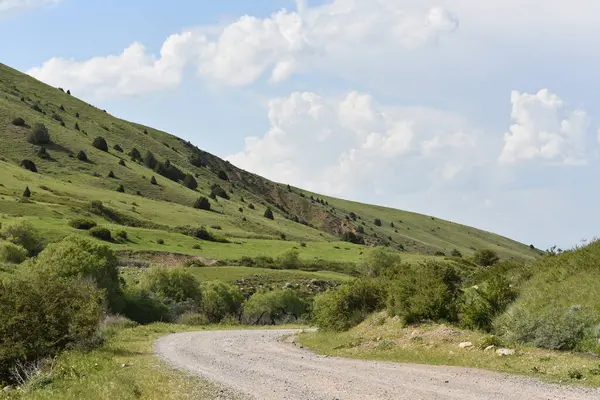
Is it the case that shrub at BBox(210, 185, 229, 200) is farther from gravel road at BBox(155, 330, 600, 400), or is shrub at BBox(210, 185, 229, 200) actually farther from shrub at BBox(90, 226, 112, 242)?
gravel road at BBox(155, 330, 600, 400)

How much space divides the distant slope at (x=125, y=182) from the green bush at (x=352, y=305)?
5177 centimetres

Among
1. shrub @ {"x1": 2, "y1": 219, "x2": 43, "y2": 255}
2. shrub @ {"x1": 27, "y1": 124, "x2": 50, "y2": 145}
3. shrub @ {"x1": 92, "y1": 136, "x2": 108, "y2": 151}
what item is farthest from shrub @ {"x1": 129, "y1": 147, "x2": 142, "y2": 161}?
shrub @ {"x1": 2, "y1": 219, "x2": 43, "y2": 255}

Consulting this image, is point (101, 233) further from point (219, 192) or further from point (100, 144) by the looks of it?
point (219, 192)

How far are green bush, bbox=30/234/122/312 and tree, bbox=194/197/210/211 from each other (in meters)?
75.2

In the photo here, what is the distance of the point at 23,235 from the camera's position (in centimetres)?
6956

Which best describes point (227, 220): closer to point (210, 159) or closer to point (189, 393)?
point (210, 159)

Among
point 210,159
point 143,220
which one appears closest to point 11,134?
point 143,220

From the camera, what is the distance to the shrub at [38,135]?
126 metres

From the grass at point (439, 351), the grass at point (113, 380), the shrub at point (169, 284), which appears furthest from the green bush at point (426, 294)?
the shrub at point (169, 284)

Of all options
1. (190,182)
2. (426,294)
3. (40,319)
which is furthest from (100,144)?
(426,294)

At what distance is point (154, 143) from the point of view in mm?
168375

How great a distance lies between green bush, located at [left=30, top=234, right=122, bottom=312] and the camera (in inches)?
1697

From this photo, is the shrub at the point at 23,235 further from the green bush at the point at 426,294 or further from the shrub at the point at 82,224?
the green bush at the point at 426,294

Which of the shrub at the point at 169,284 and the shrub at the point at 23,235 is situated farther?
the shrub at the point at 23,235
